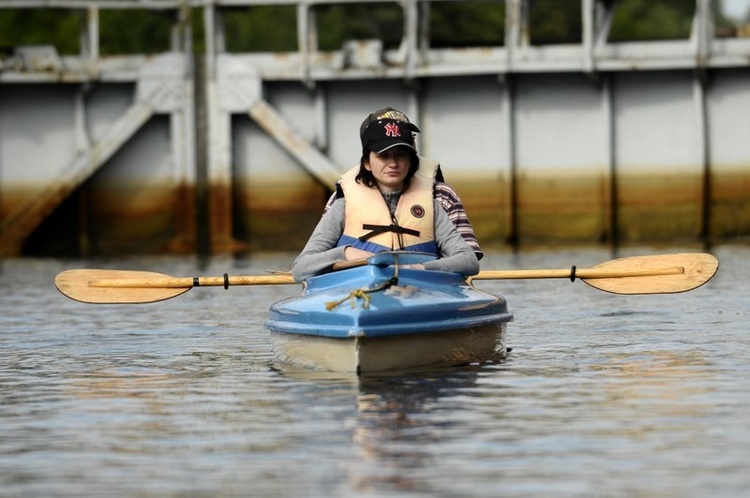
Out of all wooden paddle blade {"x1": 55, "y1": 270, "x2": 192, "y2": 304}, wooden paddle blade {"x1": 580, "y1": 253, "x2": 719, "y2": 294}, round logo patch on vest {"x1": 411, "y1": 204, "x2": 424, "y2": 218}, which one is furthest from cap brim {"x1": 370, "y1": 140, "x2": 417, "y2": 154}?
wooden paddle blade {"x1": 55, "y1": 270, "x2": 192, "y2": 304}

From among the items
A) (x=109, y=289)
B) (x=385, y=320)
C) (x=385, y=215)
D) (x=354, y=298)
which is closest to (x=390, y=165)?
(x=385, y=215)

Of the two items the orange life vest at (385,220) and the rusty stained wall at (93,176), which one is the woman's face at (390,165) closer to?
the orange life vest at (385,220)

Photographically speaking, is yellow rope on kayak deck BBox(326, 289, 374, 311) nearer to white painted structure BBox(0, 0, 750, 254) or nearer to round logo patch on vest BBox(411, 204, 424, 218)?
round logo patch on vest BBox(411, 204, 424, 218)

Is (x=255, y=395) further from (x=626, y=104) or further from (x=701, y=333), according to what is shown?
(x=626, y=104)

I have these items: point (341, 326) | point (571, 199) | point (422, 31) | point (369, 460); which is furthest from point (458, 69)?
point (369, 460)

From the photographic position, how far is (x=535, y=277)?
13516 millimetres

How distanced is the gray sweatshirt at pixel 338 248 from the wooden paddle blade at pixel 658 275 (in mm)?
1633

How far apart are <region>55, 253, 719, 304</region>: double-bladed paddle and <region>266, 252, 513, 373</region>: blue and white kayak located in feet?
3.13

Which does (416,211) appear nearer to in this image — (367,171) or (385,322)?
(367,171)

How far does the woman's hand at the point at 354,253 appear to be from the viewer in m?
12.6

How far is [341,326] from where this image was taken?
11.5 meters

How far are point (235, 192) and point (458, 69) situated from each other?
3728 mm

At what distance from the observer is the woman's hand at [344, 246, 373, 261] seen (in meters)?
12.6

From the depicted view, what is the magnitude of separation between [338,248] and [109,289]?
2.89 m
